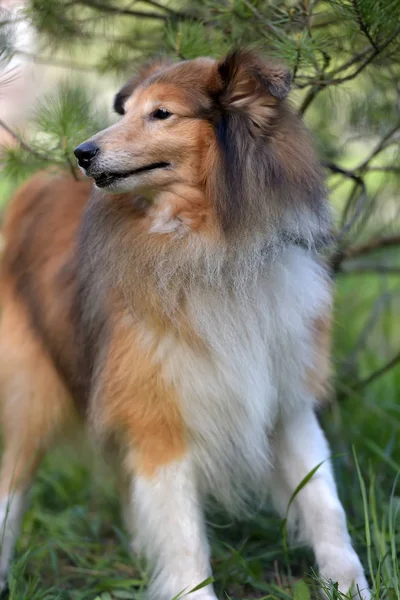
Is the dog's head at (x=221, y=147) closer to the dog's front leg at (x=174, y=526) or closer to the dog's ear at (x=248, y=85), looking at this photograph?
the dog's ear at (x=248, y=85)

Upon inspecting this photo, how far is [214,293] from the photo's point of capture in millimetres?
2547

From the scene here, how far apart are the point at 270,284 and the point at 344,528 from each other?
0.90 meters

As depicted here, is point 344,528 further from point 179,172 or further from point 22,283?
point 22,283

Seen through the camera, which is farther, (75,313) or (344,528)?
(75,313)

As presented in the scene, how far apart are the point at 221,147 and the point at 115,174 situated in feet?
1.14

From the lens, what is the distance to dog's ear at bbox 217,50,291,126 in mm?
2404

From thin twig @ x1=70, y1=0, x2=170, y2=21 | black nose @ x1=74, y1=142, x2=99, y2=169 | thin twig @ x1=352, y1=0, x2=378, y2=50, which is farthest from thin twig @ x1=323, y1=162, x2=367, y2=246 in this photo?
black nose @ x1=74, y1=142, x2=99, y2=169

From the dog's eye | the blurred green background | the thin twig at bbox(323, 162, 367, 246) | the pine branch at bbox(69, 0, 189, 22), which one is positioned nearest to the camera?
the dog's eye

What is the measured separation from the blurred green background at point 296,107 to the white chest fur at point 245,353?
0.31 metres

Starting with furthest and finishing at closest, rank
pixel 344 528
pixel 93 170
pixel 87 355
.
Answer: pixel 87 355
pixel 344 528
pixel 93 170

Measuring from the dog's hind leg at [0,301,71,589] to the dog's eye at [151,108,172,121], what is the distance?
116cm

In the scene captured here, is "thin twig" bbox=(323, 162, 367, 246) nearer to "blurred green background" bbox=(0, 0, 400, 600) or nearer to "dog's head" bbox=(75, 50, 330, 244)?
"blurred green background" bbox=(0, 0, 400, 600)

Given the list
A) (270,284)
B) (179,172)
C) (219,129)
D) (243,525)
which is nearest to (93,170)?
(179,172)

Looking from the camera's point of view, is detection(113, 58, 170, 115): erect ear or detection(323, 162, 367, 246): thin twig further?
detection(323, 162, 367, 246): thin twig
